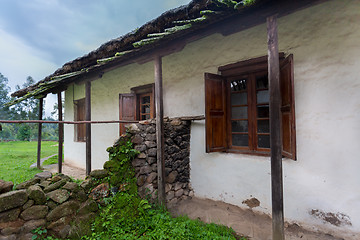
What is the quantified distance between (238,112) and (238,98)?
28cm

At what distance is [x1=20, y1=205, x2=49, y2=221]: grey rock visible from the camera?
209 centimetres

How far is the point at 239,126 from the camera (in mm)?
3465

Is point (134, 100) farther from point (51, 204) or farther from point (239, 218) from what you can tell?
point (239, 218)

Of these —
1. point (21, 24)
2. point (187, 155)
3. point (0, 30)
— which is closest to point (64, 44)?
point (21, 24)

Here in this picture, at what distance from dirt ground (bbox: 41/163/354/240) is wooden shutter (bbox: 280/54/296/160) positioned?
1.09 meters

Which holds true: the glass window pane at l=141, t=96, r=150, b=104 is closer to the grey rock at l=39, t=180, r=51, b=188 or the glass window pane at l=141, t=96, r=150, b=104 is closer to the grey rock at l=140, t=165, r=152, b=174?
the grey rock at l=140, t=165, r=152, b=174

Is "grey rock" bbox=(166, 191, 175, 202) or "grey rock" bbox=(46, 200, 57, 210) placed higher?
"grey rock" bbox=(46, 200, 57, 210)

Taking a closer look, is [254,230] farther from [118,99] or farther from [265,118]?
[118,99]

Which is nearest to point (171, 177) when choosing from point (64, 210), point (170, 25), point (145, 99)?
point (64, 210)

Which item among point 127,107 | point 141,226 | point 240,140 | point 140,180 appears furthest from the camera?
point 127,107

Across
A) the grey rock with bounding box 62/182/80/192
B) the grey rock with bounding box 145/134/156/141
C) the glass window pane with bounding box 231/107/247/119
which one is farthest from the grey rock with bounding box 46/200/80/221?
the glass window pane with bounding box 231/107/247/119

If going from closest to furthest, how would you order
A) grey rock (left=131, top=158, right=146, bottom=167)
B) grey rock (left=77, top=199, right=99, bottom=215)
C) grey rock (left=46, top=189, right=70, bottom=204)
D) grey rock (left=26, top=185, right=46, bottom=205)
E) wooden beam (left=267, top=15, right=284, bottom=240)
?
wooden beam (left=267, top=15, right=284, bottom=240)
grey rock (left=26, top=185, right=46, bottom=205)
grey rock (left=46, top=189, right=70, bottom=204)
grey rock (left=77, top=199, right=99, bottom=215)
grey rock (left=131, top=158, right=146, bottom=167)

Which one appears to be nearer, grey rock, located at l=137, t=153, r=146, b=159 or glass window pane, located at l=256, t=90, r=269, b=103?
grey rock, located at l=137, t=153, r=146, b=159

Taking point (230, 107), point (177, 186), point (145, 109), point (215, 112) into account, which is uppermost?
point (145, 109)
